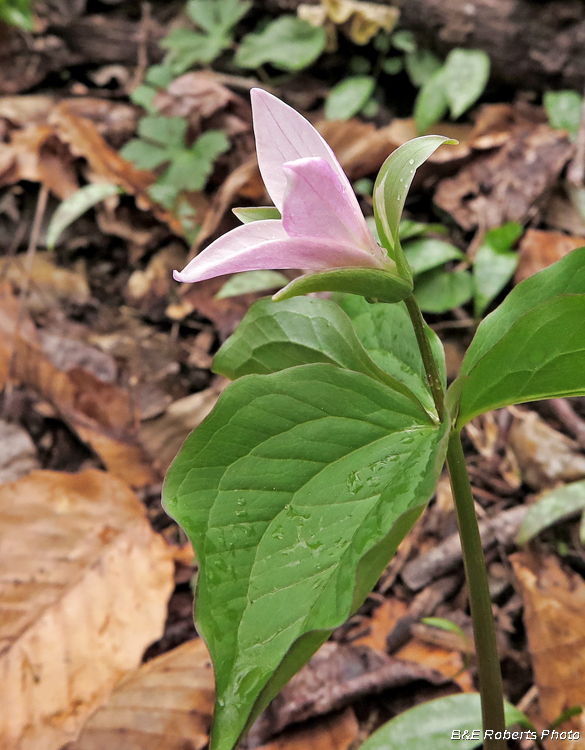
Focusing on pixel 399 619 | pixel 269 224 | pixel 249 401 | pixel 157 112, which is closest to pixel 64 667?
pixel 399 619

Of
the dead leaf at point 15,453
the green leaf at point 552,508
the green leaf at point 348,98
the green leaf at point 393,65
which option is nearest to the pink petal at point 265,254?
the green leaf at point 552,508

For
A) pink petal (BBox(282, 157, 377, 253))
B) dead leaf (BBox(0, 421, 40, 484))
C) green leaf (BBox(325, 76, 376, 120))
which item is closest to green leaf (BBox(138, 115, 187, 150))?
green leaf (BBox(325, 76, 376, 120))

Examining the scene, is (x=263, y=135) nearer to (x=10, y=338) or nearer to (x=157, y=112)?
(x=10, y=338)

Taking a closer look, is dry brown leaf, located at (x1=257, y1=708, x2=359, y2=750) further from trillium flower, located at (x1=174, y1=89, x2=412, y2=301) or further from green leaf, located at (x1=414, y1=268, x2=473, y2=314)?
green leaf, located at (x1=414, y1=268, x2=473, y2=314)

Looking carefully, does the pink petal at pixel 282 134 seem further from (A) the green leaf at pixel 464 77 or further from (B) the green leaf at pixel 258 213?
(A) the green leaf at pixel 464 77

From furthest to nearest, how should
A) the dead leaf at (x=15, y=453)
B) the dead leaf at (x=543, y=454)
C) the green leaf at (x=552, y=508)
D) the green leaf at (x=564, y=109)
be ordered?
the green leaf at (x=564, y=109), the dead leaf at (x=15, y=453), the dead leaf at (x=543, y=454), the green leaf at (x=552, y=508)
